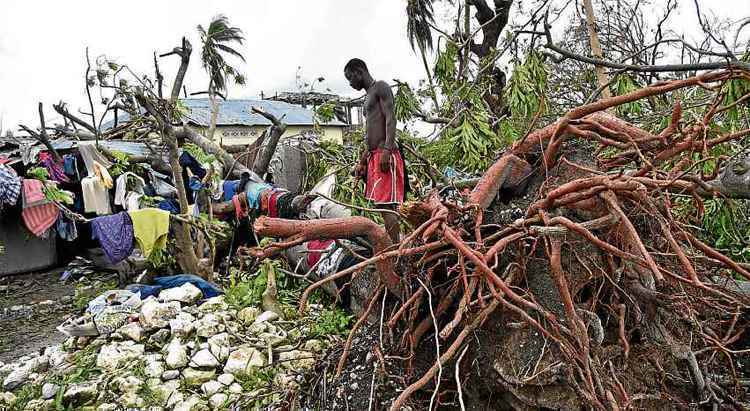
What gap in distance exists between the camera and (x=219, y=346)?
12.4ft

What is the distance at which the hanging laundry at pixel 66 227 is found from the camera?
753 cm

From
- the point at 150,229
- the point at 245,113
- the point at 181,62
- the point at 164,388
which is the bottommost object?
the point at 164,388

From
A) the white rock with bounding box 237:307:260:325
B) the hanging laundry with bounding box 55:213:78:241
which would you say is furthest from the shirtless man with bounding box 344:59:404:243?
the hanging laundry with bounding box 55:213:78:241

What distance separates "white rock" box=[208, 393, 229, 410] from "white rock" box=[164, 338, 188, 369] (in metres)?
0.46

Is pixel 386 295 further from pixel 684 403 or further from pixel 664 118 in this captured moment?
pixel 664 118

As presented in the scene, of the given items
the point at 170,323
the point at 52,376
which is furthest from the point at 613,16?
the point at 52,376

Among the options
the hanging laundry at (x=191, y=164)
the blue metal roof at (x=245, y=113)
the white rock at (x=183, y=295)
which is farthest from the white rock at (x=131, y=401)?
the blue metal roof at (x=245, y=113)

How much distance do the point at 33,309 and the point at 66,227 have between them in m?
1.57

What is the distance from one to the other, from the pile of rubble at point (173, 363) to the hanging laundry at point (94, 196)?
310cm

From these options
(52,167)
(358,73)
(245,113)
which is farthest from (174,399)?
(245,113)

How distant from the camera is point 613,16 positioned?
9195mm

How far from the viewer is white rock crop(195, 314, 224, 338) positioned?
3963 mm

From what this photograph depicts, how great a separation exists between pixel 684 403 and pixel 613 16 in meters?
8.79

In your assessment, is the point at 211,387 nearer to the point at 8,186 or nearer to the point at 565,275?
the point at 565,275
